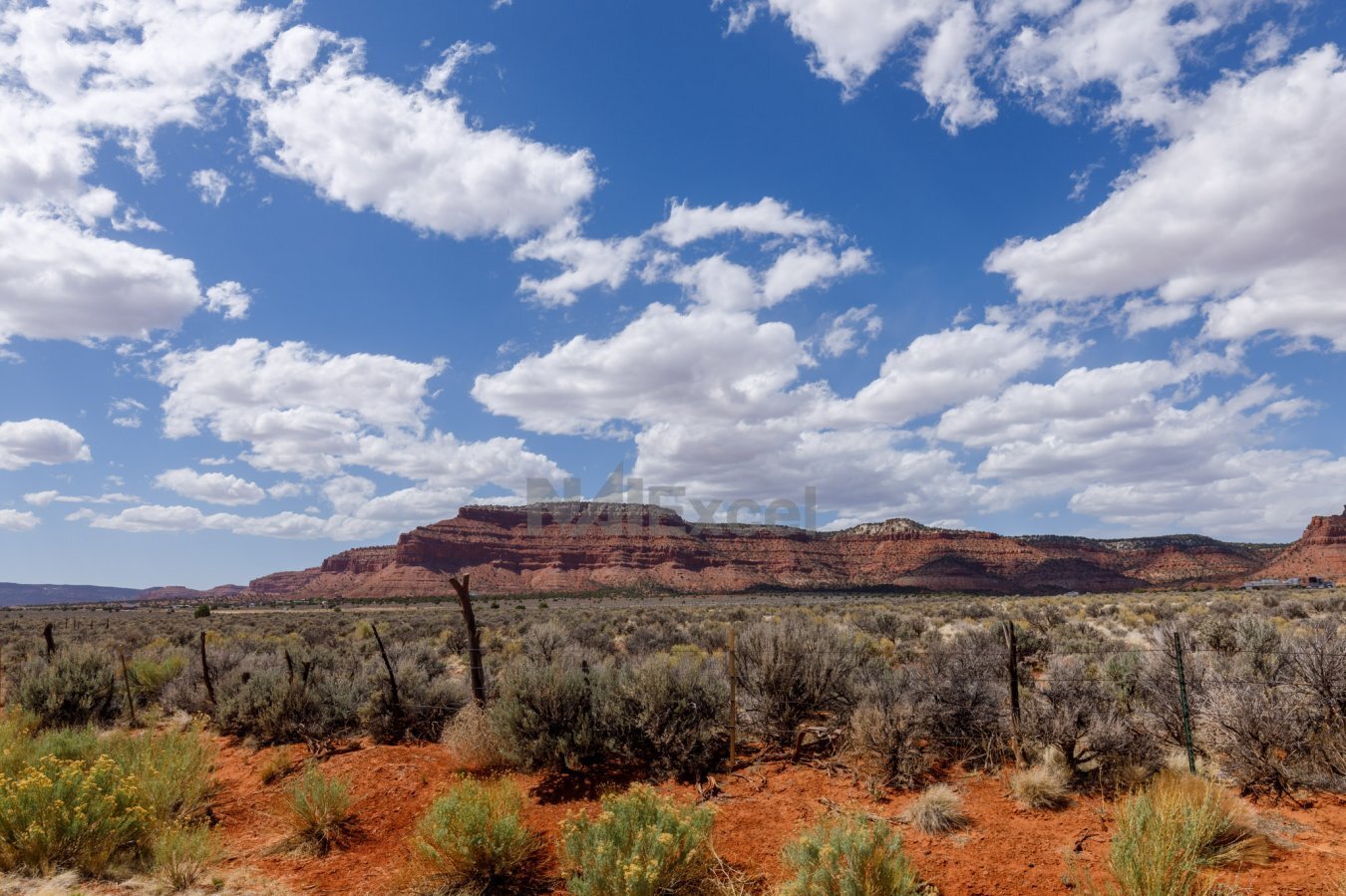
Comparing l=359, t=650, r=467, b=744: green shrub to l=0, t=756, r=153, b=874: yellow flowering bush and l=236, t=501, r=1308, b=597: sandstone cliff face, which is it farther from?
l=236, t=501, r=1308, b=597: sandstone cliff face

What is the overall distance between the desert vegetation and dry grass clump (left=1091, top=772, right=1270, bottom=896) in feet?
0.13

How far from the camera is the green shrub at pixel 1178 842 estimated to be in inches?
195

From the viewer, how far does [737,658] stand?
11516mm

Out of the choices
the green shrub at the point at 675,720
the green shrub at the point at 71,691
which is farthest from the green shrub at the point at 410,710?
the green shrub at the point at 71,691

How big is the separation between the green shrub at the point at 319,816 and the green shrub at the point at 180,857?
0.80 metres

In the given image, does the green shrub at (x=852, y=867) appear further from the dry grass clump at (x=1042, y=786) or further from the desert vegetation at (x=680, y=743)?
the dry grass clump at (x=1042, y=786)

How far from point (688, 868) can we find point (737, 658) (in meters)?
5.56

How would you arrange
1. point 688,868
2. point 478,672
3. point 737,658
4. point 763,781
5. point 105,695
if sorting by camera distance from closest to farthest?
point 688,868 < point 763,781 < point 478,672 < point 737,658 < point 105,695

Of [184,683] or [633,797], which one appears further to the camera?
[184,683]

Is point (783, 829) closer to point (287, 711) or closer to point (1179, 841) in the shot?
point (1179, 841)

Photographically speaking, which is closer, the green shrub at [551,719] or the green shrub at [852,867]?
the green shrub at [852,867]

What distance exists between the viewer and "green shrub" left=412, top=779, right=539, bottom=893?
6.42 meters

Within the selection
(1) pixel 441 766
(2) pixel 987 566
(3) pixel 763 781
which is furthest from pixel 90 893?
(2) pixel 987 566

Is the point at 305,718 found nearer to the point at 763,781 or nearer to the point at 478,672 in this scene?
the point at 478,672
